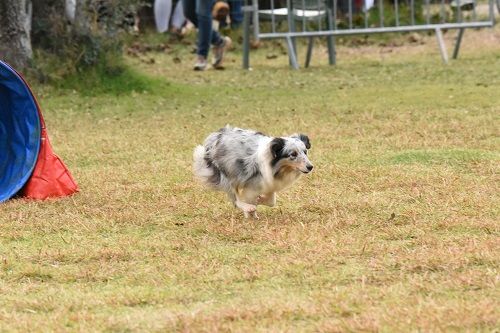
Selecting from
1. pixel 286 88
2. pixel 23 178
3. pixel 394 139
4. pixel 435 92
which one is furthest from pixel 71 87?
pixel 23 178

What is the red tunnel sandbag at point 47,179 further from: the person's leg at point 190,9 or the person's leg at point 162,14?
the person's leg at point 162,14

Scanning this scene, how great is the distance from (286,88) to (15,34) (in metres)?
3.37

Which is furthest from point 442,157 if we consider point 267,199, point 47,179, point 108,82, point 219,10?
point 219,10

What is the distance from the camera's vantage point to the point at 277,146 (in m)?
7.07

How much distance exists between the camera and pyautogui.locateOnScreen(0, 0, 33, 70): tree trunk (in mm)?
13617

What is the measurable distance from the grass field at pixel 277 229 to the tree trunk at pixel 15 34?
1.06 m

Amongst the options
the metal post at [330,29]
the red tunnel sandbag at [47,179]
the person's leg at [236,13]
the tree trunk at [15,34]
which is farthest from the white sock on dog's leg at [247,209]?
the person's leg at [236,13]

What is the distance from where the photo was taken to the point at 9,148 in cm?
881

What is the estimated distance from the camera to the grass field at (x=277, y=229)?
5.04m

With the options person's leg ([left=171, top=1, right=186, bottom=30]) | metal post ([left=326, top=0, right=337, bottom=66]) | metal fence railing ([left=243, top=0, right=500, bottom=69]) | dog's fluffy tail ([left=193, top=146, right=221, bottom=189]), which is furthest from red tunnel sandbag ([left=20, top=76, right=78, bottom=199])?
person's leg ([left=171, top=1, right=186, bottom=30])

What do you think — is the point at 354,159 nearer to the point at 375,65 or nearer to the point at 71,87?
the point at 71,87

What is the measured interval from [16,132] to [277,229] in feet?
9.01

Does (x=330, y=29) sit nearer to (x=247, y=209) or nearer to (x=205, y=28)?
(x=205, y=28)

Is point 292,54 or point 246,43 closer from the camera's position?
point 292,54
